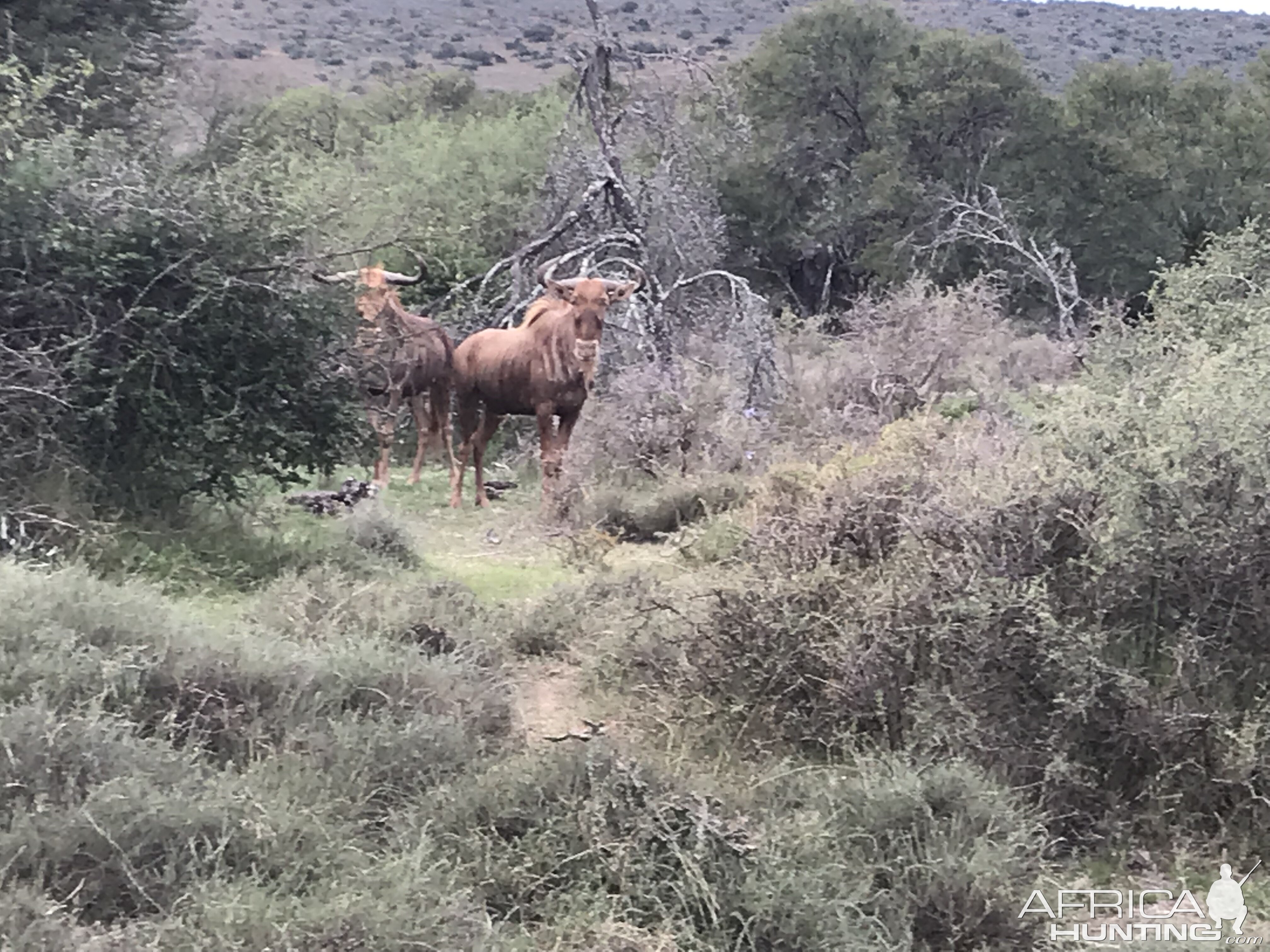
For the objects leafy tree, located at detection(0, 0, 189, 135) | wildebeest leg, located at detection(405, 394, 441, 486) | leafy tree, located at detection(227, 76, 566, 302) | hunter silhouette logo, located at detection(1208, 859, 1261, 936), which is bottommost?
wildebeest leg, located at detection(405, 394, 441, 486)

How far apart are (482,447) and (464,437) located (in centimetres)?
27

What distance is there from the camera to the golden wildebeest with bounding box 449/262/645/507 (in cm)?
953

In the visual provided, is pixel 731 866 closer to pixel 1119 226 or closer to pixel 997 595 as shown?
pixel 997 595

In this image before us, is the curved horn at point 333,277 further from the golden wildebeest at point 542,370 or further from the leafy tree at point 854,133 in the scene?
the leafy tree at point 854,133

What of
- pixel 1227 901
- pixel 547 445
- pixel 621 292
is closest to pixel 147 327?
pixel 547 445

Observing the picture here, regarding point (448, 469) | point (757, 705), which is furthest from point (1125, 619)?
point (448, 469)

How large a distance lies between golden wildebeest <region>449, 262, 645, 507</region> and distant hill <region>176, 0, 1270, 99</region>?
2249 cm

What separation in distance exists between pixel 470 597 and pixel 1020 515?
9.40ft

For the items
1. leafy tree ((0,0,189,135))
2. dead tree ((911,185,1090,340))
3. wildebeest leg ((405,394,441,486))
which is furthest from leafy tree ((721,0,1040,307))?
wildebeest leg ((405,394,441,486))

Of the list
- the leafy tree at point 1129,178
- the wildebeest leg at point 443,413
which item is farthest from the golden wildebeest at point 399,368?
the leafy tree at point 1129,178

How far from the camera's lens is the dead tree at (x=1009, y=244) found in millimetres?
14086

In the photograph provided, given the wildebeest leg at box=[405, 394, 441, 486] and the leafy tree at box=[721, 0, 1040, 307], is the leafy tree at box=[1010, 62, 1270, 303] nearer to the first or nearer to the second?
the leafy tree at box=[721, 0, 1040, 307]

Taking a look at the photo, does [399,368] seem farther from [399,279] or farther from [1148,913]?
[1148,913]

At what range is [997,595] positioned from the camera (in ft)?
15.3
